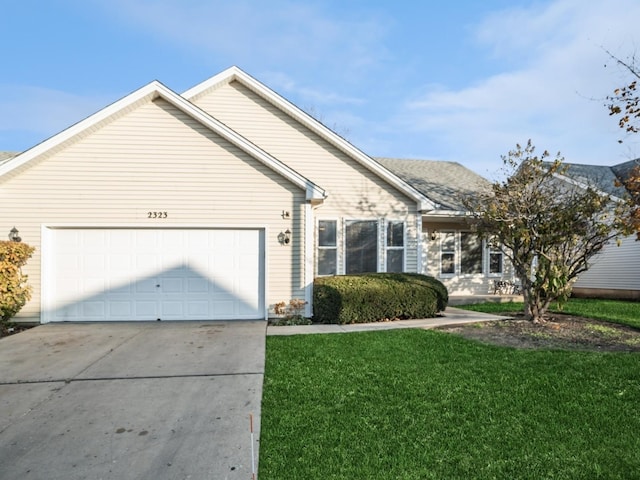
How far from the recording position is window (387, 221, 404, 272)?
12117 mm

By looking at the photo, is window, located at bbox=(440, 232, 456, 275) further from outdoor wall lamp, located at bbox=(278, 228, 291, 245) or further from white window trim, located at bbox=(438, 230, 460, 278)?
outdoor wall lamp, located at bbox=(278, 228, 291, 245)

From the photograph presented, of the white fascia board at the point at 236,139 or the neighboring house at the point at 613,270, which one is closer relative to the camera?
the white fascia board at the point at 236,139

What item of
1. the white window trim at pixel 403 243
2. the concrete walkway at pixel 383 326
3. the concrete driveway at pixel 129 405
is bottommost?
the concrete driveway at pixel 129 405

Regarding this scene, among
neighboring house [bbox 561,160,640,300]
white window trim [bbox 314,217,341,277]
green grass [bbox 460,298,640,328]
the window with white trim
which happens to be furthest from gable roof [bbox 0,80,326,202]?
neighboring house [bbox 561,160,640,300]

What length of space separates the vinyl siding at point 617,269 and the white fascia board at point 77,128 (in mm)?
17125

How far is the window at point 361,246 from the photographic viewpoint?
11961mm

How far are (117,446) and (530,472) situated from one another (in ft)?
12.1

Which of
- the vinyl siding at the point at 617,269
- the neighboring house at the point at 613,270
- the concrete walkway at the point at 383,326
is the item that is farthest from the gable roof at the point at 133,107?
the vinyl siding at the point at 617,269

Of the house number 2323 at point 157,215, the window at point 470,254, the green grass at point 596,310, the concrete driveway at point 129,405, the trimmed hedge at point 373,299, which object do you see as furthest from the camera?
the window at point 470,254

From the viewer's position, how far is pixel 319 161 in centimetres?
1231

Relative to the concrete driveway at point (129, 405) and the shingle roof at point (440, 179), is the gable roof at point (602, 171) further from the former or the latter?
the concrete driveway at point (129, 405)

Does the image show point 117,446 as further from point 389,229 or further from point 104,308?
point 389,229

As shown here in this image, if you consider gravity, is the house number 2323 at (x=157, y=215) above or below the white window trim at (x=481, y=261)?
above

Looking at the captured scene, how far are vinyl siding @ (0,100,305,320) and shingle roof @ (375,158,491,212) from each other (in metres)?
6.07
